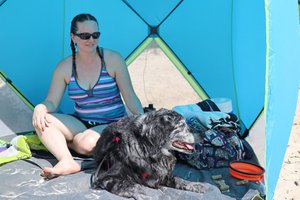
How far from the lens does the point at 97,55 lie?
347 centimetres

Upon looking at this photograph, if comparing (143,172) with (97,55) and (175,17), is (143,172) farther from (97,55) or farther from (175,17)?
(175,17)

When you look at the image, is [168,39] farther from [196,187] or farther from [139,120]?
[196,187]

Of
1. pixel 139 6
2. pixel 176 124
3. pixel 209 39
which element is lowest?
pixel 176 124

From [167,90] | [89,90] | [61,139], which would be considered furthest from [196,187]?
[167,90]

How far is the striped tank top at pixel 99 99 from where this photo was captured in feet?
11.2

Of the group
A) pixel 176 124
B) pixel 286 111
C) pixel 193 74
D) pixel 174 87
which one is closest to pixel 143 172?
pixel 176 124

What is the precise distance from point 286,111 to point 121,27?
206 centimetres

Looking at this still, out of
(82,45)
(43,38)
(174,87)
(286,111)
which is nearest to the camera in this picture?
(286,111)

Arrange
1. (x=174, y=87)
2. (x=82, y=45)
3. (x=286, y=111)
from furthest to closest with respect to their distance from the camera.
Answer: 1. (x=174, y=87)
2. (x=82, y=45)
3. (x=286, y=111)

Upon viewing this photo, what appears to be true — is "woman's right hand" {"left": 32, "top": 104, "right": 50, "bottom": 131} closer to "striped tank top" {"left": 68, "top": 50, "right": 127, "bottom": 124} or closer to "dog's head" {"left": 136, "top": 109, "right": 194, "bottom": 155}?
"striped tank top" {"left": 68, "top": 50, "right": 127, "bottom": 124}

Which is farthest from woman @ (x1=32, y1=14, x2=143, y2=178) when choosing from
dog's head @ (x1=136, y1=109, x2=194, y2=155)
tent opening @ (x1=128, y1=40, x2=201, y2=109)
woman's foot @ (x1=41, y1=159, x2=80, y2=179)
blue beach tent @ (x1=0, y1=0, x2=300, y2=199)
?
tent opening @ (x1=128, y1=40, x2=201, y2=109)

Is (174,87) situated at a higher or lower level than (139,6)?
lower

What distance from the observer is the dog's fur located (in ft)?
9.24

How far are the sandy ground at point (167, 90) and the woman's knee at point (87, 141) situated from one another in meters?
1.46
